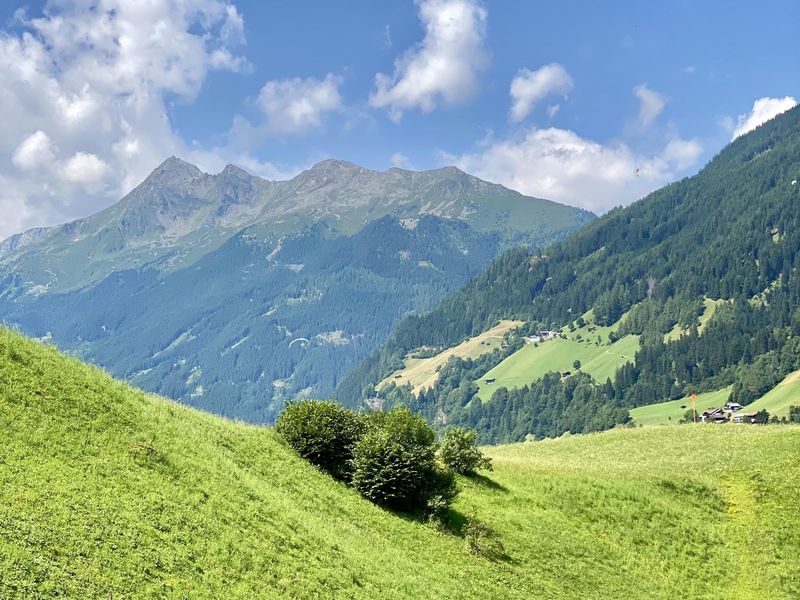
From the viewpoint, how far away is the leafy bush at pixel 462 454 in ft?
136

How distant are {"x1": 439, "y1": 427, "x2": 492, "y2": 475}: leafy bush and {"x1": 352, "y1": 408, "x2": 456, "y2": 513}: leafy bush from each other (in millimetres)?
4045

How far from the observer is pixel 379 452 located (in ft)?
116

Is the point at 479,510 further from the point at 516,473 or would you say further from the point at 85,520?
the point at 85,520

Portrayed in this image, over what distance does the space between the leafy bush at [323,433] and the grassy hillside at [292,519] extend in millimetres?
1571

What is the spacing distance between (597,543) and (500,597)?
38.9 feet

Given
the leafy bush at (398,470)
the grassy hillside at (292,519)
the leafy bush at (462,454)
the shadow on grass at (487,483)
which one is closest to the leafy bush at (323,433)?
the leafy bush at (398,470)

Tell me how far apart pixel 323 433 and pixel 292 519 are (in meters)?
10.1

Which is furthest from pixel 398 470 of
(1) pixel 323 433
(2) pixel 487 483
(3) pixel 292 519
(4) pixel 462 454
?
(2) pixel 487 483

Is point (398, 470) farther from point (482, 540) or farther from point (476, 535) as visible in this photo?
point (482, 540)

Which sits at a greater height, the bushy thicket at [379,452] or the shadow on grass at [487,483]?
the bushy thicket at [379,452]

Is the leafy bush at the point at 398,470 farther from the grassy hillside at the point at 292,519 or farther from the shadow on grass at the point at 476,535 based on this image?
the grassy hillside at the point at 292,519

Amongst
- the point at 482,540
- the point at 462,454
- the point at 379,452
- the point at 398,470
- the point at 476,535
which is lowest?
the point at 482,540

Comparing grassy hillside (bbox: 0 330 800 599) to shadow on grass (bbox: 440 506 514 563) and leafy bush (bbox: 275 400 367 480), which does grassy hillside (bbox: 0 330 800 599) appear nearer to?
shadow on grass (bbox: 440 506 514 563)

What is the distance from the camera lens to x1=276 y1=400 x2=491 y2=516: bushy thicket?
34875mm
